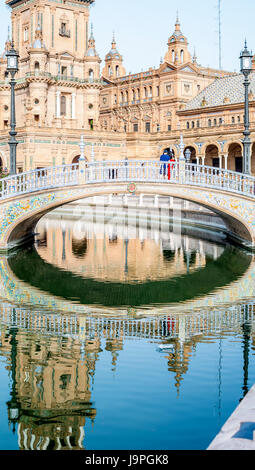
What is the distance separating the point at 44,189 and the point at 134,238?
8.43 meters

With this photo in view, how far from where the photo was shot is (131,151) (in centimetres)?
6381

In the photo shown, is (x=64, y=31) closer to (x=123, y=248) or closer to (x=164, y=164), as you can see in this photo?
(x=123, y=248)

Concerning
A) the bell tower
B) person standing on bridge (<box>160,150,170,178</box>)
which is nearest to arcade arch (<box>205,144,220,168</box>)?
the bell tower

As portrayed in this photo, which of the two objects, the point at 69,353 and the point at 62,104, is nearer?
the point at 69,353

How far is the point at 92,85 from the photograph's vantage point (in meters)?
62.9

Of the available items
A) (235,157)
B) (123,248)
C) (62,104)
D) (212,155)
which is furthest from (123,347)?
(62,104)

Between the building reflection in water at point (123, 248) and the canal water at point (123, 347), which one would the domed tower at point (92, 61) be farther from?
the canal water at point (123, 347)

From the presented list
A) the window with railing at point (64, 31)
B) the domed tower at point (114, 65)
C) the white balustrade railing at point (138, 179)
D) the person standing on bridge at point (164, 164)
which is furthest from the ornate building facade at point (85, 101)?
the white balustrade railing at point (138, 179)

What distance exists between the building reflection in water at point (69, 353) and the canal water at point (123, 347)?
0.08 feet

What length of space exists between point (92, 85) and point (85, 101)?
1703 millimetres

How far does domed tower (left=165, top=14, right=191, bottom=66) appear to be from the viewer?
218 feet

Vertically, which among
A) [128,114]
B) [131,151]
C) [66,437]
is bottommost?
[66,437]
